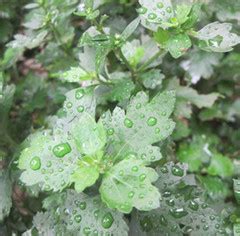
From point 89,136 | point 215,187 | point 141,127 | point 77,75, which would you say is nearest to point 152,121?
point 141,127

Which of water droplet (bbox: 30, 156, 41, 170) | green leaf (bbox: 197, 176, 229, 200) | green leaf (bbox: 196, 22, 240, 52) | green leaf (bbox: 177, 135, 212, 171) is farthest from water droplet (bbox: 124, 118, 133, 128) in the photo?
green leaf (bbox: 177, 135, 212, 171)

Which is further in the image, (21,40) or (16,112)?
(16,112)

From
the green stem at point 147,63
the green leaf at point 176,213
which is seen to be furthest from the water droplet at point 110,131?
the green stem at point 147,63

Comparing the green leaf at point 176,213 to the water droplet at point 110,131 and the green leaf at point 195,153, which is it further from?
the green leaf at point 195,153

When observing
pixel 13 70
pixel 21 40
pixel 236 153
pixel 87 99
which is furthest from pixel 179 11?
pixel 13 70

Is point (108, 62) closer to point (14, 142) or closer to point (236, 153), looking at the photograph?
point (14, 142)

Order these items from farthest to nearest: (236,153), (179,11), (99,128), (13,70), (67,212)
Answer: (13,70) → (236,153) → (179,11) → (67,212) → (99,128)

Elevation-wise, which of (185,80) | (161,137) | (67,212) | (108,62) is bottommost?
(185,80)

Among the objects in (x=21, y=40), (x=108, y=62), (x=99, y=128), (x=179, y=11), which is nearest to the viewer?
(x=99, y=128)

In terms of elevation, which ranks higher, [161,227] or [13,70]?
[161,227]
